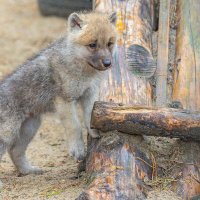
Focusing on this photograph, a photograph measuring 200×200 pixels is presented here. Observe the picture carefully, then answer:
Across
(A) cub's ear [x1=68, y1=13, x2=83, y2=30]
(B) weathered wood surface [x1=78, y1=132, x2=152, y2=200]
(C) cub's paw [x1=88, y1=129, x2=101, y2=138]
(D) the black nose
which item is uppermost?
(A) cub's ear [x1=68, y1=13, x2=83, y2=30]

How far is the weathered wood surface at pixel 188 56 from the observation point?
625 cm

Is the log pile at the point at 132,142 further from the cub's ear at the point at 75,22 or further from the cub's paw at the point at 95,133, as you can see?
the cub's ear at the point at 75,22

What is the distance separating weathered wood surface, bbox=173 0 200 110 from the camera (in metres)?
6.25

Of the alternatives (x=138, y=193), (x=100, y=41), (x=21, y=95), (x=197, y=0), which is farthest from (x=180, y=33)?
(x=138, y=193)

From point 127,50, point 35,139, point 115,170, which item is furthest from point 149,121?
point 35,139

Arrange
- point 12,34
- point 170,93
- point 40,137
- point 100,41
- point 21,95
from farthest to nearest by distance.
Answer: point 12,34
point 40,137
point 170,93
point 21,95
point 100,41

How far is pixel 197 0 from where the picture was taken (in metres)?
6.88

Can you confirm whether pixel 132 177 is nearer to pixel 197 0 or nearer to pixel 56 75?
pixel 56 75

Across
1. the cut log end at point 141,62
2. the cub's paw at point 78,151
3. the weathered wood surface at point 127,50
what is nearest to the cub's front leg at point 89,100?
the weathered wood surface at point 127,50

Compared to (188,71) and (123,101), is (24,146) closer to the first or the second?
(123,101)

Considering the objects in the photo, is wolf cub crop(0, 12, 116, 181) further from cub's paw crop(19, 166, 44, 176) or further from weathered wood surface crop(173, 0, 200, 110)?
weathered wood surface crop(173, 0, 200, 110)

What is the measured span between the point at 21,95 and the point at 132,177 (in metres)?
1.73

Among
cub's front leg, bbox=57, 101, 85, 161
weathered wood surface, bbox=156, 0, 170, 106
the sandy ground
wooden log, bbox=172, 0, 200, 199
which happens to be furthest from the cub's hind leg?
wooden log, bbox=172, 0, 200, 199

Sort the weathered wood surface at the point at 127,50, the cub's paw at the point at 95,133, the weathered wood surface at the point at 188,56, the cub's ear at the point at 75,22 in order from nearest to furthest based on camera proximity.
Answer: the cub's paw at the point at 95,133, the cub's ear at the point at 75,22, the weathered wood surface at the point at 127,50, the weathered wood surface at the point at 188,56
